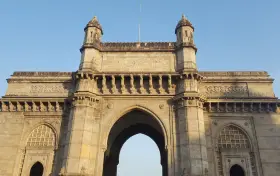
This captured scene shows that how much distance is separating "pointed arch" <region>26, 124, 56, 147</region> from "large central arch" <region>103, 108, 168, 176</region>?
430 centimetres

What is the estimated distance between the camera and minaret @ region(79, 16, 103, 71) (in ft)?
67.4

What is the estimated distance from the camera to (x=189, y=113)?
18344mm

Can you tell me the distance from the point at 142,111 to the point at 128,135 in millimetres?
5939

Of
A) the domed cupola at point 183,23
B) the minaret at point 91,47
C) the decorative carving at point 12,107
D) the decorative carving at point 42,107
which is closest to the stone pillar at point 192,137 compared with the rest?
the domed cupola at point 183,23

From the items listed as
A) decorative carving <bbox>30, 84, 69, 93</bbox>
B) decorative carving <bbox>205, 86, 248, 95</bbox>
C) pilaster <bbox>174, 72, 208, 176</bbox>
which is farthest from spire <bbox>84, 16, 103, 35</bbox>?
decorative carving <bbox>205, 86, 248, 95</bbox>

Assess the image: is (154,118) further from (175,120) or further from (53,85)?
(53,85)

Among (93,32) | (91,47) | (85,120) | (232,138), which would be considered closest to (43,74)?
(91,47)

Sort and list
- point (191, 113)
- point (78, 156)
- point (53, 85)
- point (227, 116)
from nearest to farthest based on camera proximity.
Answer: point (78, 156), point (191, 113), point (227, 116), point (53, 85)

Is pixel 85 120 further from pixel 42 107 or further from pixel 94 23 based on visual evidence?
pixel 94 23

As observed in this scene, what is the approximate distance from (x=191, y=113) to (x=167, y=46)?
6.16 metres

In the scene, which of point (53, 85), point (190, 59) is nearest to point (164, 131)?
point (190, 59)

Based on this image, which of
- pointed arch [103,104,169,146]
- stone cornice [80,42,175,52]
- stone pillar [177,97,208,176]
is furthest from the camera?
stone cornice [80,42,175,52]

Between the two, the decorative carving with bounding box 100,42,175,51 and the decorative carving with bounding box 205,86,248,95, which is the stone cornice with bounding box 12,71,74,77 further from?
the decorative carving with bounding box 205,86,248,95

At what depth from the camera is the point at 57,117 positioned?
20.0 m
